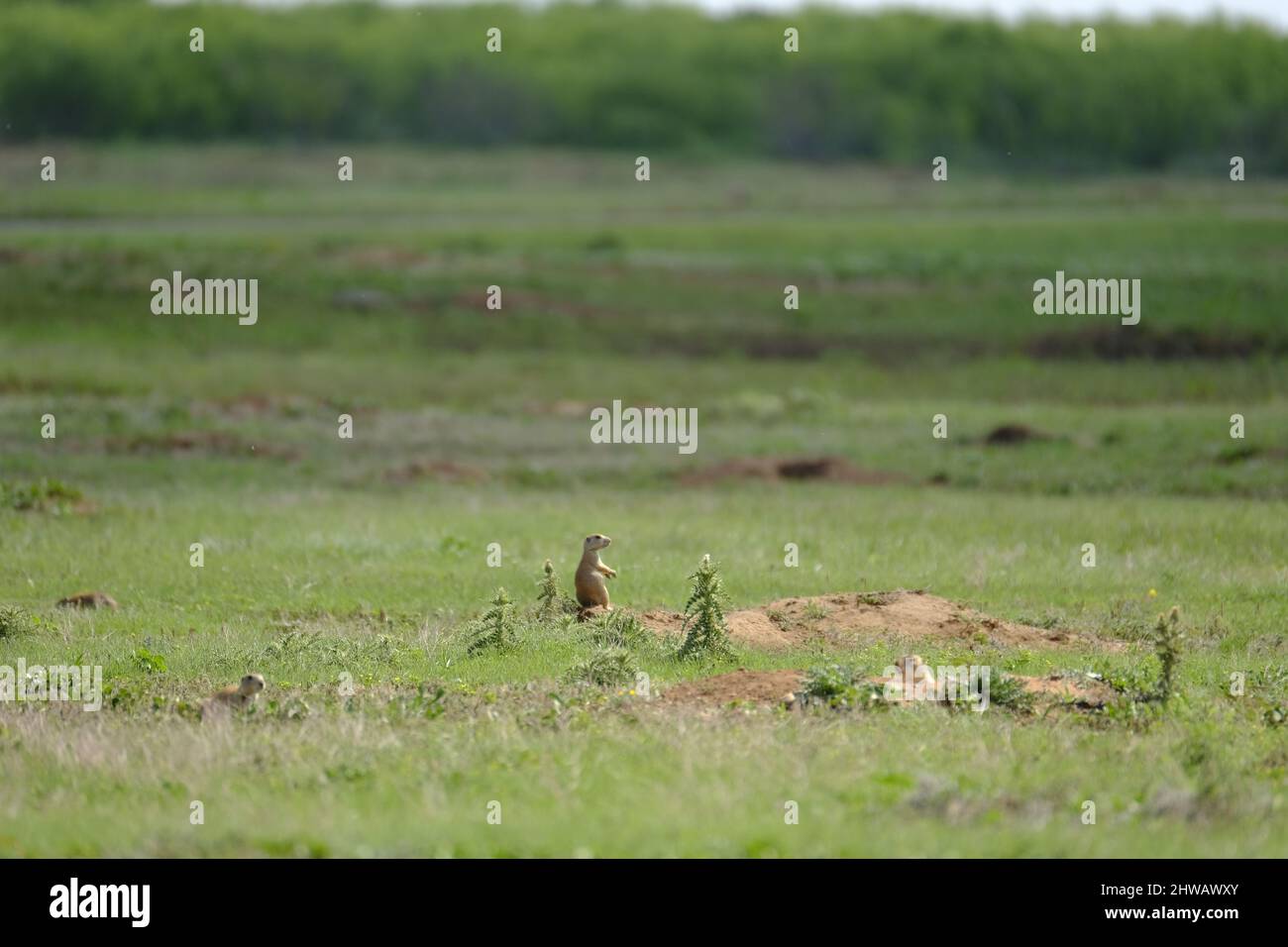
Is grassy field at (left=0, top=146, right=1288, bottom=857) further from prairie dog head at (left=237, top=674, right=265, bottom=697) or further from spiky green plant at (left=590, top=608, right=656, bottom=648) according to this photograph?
spiky green plant at (left=590, top=608, right=656, bottom=648)

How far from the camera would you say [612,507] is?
2427 centimetres

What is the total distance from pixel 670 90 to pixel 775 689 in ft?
289

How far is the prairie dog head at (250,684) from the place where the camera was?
11719 millimetres

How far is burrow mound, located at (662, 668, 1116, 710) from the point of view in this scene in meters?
12.0

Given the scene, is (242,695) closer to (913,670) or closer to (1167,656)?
(913,670)

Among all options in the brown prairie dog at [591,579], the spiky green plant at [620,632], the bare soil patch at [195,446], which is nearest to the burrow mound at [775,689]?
the spiky green plant at [620,632]

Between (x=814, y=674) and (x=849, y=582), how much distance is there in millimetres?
5643

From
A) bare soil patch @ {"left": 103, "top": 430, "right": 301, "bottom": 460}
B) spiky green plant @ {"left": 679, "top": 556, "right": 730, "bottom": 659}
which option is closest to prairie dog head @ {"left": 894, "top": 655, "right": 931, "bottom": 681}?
spiky green plant @ {"left": 679, "top": 556, "right": 730, "bottom": 659}

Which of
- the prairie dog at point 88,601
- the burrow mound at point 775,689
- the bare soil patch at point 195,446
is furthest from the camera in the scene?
the bare soil patch at point 195,446

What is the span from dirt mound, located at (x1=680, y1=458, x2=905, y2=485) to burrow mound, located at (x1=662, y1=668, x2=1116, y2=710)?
45.4 ft

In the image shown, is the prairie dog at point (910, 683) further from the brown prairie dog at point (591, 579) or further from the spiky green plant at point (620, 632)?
the brown prairie dog at point (591, 579)

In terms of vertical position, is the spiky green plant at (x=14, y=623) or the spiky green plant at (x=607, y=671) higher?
the spiky green plant at (x=14, y=623)
